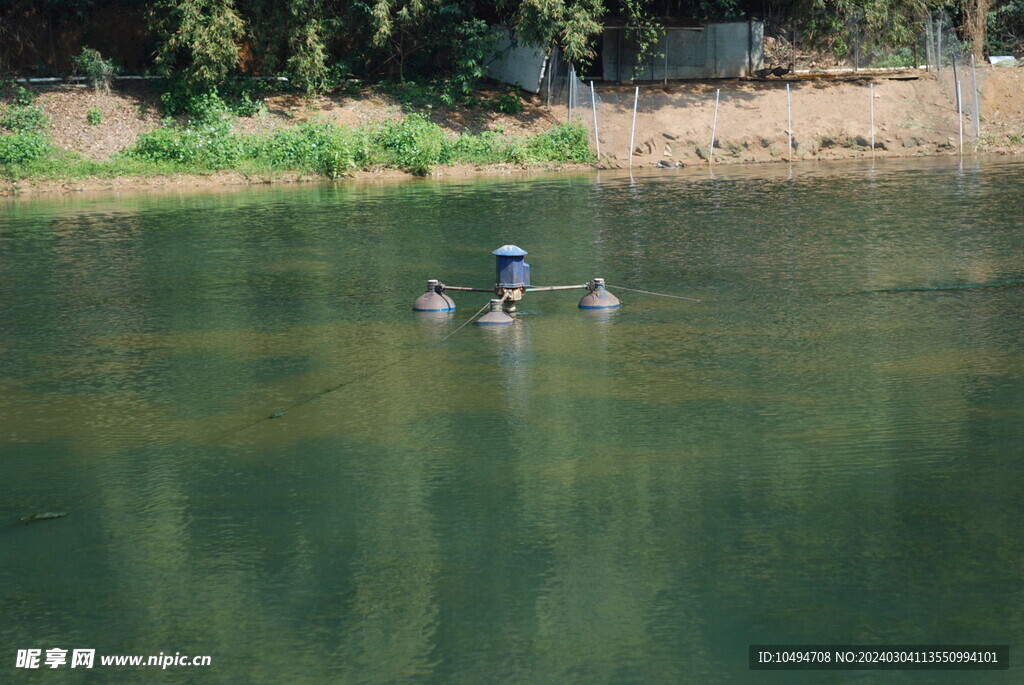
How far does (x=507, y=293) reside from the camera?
1328 centimetres

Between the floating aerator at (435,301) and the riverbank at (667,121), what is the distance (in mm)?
17773

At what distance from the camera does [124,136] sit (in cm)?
3234

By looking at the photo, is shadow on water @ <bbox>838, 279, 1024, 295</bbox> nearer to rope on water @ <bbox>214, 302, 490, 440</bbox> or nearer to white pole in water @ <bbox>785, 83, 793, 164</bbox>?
rope on water @ <bbox>214, 302, 490, 440</bbox>

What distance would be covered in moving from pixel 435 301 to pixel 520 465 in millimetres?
5435

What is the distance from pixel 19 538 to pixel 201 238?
13561 millimetres

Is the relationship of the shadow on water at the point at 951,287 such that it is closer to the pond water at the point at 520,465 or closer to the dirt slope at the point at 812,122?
the pond water at the point at 520,465

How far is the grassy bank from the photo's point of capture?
30.4m

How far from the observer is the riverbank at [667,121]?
31.9 m

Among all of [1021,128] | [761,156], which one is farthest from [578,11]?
[1021,128]

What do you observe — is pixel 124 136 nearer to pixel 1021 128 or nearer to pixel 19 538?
pixel 1021 128

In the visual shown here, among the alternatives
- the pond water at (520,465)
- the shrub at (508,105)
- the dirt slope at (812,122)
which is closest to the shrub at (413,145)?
the shrub at (508,105)

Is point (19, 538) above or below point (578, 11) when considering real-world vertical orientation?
below

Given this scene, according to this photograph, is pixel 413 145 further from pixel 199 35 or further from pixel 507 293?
pixel 507 293

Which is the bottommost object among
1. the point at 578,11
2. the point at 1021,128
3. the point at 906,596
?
the point at 906,596
